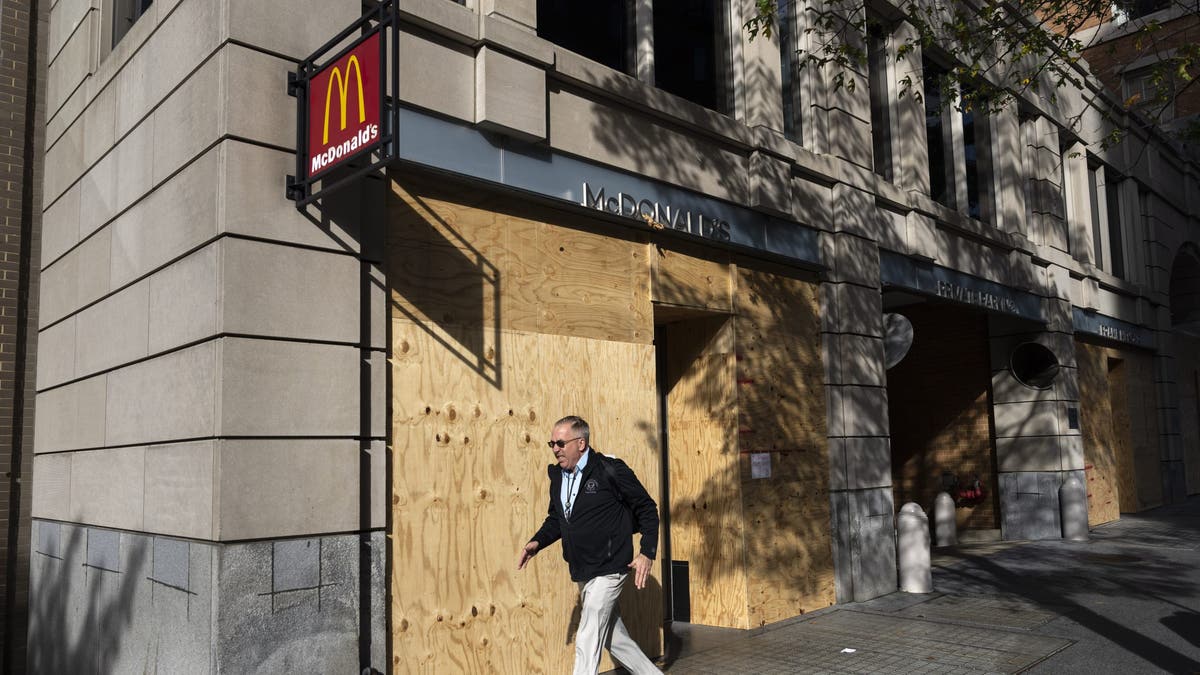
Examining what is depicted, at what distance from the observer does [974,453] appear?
1709 cm

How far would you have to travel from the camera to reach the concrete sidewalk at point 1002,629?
7816 mm

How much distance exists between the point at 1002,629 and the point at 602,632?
4898 millimetres

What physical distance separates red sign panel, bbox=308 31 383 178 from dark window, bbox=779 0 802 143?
6456 millimetres

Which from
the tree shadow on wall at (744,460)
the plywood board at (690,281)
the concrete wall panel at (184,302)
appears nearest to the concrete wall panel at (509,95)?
the plywood board at (690,281)

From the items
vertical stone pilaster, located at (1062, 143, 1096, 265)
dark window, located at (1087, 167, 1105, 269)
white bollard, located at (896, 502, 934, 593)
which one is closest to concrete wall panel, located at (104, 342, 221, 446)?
white bollard, located at (896, 502, 934, 593)

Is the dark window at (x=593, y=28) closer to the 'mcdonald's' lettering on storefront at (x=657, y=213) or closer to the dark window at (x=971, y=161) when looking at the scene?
the 'mcdonald's' lettering on storefront at (x=657, y=213)

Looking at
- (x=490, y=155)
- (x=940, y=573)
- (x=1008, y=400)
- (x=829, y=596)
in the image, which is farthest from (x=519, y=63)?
(x=1008, y=400)

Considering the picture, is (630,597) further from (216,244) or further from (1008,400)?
(1008,400)

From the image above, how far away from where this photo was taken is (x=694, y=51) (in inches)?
392

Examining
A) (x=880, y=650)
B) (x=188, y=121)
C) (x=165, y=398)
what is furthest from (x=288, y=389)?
(x=880, y=650)

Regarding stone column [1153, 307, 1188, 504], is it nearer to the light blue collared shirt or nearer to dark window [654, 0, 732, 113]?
dark window [654, 0, 732, 113]

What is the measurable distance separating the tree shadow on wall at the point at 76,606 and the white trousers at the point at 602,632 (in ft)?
9.88

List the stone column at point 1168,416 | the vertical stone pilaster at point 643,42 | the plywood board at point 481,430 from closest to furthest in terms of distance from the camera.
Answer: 1. the plywood board at point 481,430
2. the vertical stone pilaster at point 643,42
3. the stone column at point 1168,416

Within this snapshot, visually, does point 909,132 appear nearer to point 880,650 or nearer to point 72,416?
point 880,650
